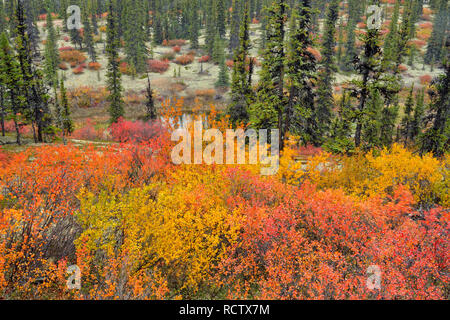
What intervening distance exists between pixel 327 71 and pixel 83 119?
44.4 meters

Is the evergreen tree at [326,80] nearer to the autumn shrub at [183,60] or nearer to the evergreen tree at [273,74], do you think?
the evergreen tree at [273,74]

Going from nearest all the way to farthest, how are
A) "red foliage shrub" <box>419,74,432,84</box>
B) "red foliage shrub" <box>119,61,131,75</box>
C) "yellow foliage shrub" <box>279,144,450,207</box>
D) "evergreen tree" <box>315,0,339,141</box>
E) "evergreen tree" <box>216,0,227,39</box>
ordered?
"yellow foliage shrub" <box>279,144,450,207</box>, "evergreen tree" <box>315,0,339,141</box>, "red foliage shrub" <box>119,61,131,75</box>, "red foliage shrub" <box>419,74,432,84</box>, "evergreen tree" <box>216,0,227,39</box>

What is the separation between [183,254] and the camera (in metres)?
7.46

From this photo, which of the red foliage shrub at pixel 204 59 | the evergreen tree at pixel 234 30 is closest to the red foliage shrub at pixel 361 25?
the evergreen tree at pixel 234 30

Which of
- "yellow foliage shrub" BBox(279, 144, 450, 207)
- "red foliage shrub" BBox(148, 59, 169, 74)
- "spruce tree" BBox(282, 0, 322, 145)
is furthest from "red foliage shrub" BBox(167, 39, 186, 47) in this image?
"yellow foliage shrub" BBox(279, 144, 450, 207)

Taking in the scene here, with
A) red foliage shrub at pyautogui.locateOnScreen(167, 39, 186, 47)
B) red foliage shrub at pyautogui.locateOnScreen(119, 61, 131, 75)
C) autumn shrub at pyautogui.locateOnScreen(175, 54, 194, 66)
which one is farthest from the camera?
red foliage shrub at pyautogui.locateOnScreen(167, 39, 186, 47)

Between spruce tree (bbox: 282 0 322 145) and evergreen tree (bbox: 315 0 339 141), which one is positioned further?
evergreen tree (bbox: 315 0 339 141)

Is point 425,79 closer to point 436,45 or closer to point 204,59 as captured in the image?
point 436,45

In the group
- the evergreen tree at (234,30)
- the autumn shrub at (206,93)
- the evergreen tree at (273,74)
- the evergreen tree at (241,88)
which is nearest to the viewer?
the evergreen tree at (273,74)

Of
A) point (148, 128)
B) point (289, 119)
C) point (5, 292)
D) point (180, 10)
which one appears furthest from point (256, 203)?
point (180, 10)

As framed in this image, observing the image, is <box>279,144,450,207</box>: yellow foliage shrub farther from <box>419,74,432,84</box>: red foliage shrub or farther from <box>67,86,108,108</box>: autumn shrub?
<box>419,74,432,84</box>: red foliage shrub

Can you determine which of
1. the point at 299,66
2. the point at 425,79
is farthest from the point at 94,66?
the point at 425,79

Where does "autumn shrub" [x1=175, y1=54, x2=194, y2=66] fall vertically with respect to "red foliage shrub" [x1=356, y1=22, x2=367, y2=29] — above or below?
below
